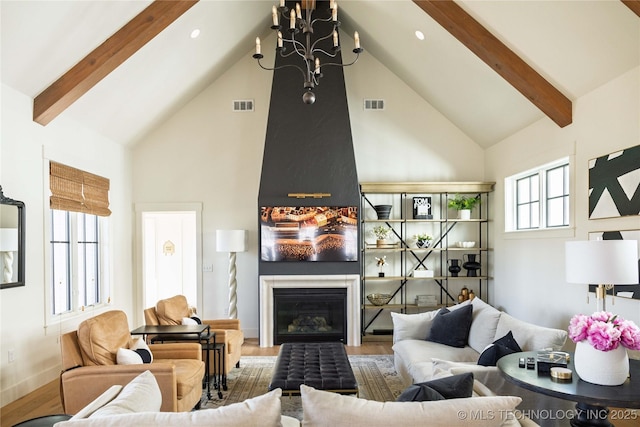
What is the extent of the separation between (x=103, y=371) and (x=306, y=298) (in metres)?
3.48

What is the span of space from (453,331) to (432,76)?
11.4 ft

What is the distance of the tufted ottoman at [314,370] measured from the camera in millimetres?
3273

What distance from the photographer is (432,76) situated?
20.2ft

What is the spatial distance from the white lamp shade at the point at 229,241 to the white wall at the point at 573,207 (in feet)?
12.2

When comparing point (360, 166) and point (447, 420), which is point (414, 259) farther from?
point (447, 420)

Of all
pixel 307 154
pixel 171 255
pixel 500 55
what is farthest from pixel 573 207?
pixel 171 255

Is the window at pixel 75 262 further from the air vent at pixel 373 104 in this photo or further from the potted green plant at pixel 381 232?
the air vent at pixel 373 104

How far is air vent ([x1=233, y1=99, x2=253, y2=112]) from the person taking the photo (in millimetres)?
7148

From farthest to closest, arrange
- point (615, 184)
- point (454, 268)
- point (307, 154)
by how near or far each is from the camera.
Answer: point (454, 268) < point (307, 154) < point (615, 184)

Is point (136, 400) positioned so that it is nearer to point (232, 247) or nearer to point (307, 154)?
point (232, 247)

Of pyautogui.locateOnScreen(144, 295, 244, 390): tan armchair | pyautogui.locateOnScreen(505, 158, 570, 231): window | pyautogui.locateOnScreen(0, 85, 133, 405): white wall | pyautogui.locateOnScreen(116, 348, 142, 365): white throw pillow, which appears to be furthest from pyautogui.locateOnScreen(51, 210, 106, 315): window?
pyautogui.locateOnScreen(505, 158, 570, 231): window

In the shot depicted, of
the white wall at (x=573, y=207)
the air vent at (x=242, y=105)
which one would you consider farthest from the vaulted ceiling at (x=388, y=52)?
the air vent at (x=242, y=105)

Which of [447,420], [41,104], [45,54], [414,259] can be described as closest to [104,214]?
[41,104]

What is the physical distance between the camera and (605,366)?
2541 mm
